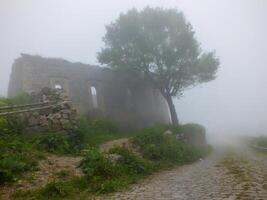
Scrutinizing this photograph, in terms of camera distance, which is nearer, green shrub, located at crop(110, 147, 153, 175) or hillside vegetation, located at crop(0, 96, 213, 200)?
hillside vegetation, located at crop(0, 96, 213, 200)

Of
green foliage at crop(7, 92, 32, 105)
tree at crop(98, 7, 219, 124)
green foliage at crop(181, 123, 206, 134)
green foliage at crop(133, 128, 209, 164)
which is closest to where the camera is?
green foliage at crop(133, 128, 209, 164)

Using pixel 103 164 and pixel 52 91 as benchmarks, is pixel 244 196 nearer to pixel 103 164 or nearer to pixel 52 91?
pixel 103 164

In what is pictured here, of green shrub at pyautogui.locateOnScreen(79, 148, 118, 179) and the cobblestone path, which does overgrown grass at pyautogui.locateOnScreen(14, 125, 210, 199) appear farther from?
the cobblestone path

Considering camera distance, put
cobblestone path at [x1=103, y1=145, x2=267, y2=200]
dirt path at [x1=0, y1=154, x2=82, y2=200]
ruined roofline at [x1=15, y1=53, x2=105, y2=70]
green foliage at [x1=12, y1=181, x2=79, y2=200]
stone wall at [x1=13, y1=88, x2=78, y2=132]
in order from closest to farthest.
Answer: cobblestone path at [x1=103, y1=145, x2=267, y2=200] → green foliage at [x1=12, y1=181, x2=79, y2=200] → dirt path at [x1=0, y1=154, x2=82, y2=200] → stone wall at [x1=13, y1=88, x2=78, y2=132] → ruined roofline at [x1=15, y1=53, x2=105, y2=70]

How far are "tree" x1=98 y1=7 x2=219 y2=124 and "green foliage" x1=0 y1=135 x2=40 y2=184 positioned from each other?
13.8 metres

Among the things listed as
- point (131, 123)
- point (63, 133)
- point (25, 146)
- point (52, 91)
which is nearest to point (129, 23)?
point (131, 123)

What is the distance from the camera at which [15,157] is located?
9102mm

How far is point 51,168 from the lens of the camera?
366 inches

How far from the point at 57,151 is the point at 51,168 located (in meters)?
2.38

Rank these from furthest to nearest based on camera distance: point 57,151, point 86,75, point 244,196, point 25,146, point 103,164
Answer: point 86,75, point 57,151, point 25,146, point 103,164, point 244,196

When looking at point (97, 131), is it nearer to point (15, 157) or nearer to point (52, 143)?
point (52, 143)

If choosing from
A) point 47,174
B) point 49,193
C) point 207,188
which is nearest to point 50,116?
point 47,174

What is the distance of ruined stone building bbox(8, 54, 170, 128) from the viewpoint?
66.4 feet

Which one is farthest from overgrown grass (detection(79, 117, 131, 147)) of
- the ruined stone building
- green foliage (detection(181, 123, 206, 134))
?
green foliage (detection(181, 123, 206, 134))
